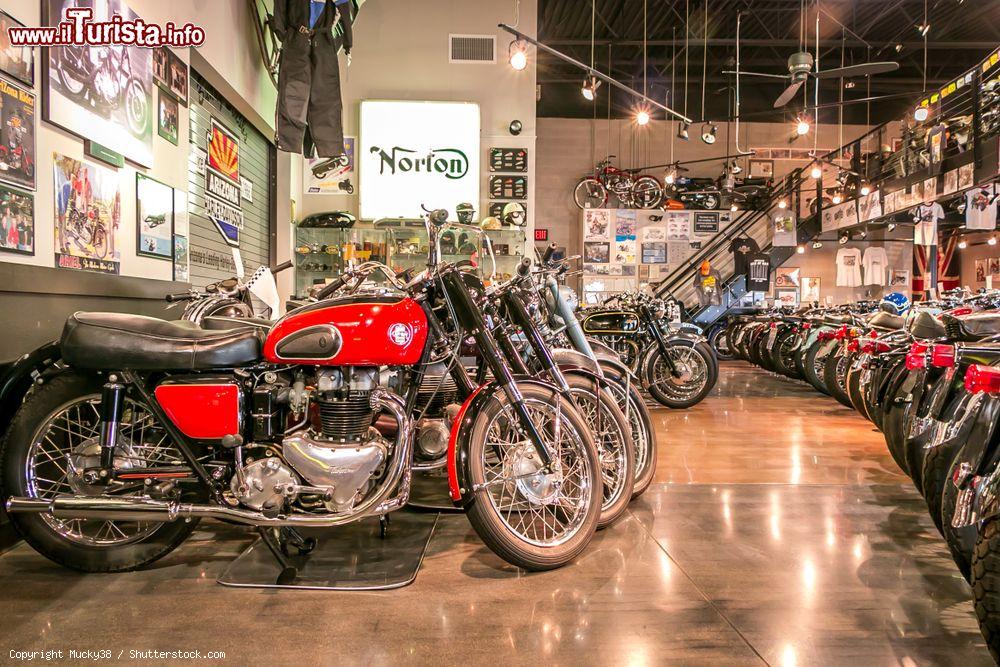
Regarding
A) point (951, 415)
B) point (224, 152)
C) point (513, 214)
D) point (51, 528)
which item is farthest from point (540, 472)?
point (513, 214)

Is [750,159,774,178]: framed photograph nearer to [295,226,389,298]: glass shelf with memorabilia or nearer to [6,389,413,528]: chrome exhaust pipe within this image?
[295,226,389,298]: glass shelf with memorabilia

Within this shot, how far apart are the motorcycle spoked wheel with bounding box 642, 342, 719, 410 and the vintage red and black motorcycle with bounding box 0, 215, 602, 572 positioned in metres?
3.83

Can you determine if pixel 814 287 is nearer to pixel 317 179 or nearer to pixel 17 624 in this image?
pixel 317 179

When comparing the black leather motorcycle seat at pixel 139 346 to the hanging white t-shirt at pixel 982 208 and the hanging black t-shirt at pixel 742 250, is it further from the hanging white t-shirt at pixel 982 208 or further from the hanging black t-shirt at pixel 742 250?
the hanging black t-shirt at pixel 742 250

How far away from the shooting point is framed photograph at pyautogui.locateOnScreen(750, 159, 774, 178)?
13.8 m

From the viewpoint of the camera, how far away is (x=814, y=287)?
13570mm

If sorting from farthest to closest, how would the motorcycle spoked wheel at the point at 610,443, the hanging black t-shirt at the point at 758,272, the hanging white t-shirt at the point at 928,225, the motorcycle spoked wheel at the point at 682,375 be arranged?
the hanging black t-shirt at the point at 758,272
the hanging white t-shirt at the point at 928,225
the motorcycle spoked wheel at the point at 682,375
the motorcycle spoked wheel at the point at 610,443

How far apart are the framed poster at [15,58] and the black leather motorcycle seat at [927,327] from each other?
12.2 feet

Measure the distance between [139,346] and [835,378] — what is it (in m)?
5.73

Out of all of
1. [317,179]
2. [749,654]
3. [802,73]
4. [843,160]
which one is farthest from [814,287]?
[749,654]

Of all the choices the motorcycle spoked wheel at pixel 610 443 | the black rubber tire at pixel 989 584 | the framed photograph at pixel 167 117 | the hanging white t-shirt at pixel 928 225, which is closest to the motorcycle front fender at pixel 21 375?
the framed photograph at pixel 167 117

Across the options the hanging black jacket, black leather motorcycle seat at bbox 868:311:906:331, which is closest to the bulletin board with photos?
the hanging black jacket

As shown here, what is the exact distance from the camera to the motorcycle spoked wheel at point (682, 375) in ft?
19.2

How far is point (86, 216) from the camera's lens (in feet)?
8.83
